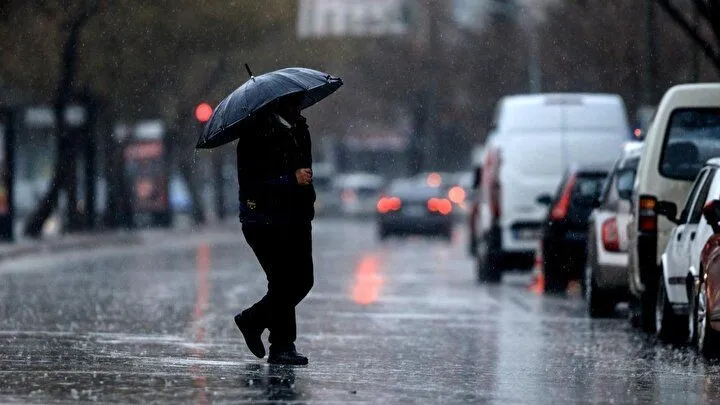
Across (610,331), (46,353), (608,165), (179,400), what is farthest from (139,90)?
(179,400)

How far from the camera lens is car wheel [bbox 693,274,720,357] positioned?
43.9ft

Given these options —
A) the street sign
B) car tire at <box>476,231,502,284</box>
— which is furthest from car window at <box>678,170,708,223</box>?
the street sign

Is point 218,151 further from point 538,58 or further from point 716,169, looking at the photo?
point 716,169

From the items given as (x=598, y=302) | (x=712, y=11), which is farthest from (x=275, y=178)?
(x=712, y=11)

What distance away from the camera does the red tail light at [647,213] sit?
54.0 feet

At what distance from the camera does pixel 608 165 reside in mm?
23766

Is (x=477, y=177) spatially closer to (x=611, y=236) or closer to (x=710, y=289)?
(x=611, y=236)

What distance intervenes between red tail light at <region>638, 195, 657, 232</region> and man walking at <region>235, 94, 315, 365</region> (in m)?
5.12

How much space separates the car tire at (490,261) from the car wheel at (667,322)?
10627 mm

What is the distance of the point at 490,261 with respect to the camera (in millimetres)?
26828

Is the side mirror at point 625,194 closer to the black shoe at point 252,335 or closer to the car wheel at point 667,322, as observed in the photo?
the car wheel at point 667,322

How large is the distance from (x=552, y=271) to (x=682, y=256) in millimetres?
8886

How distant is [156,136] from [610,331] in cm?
3795

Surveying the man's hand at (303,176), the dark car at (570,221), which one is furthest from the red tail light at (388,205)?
the man's hand at (303,176)
